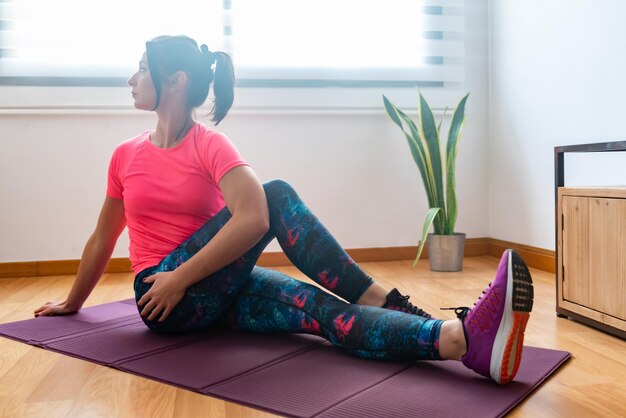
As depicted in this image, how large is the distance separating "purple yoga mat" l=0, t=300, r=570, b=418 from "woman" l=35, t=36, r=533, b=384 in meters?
→ 0.04

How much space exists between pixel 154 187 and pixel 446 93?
216 centimetres

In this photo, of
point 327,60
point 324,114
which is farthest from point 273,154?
point 327,60

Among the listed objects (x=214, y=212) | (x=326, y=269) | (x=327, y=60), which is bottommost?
(x=326, y=269)

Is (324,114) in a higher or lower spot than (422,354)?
higher

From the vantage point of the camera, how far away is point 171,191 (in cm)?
168

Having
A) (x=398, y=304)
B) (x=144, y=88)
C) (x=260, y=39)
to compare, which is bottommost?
(x=398, y=304)

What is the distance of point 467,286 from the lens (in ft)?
8.59

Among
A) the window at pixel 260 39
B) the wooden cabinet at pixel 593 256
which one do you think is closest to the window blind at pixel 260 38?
the window at pixel 260 39

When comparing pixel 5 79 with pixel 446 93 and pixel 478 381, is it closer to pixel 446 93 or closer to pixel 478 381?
pixel 446 93

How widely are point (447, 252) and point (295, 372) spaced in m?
1.78

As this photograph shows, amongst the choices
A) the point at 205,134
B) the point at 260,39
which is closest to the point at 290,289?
the point at 205,134

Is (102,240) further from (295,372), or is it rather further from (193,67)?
(295,372)

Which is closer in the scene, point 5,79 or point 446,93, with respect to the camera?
point 5,79

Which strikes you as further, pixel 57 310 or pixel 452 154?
pixel 452 154
